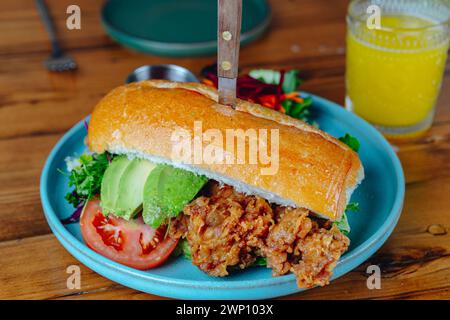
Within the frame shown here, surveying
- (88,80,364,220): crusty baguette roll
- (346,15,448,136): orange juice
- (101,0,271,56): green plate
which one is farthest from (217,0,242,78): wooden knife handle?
(101,0,271,56): green plate

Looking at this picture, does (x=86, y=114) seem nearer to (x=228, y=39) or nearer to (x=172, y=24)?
(x=172, y=24)

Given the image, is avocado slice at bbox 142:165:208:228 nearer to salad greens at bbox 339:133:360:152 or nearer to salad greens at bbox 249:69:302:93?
salad greens at bbox 339:133:360:152

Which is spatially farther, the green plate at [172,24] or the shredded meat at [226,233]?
the green plate at [172,24]

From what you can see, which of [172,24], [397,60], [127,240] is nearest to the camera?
[127,240]

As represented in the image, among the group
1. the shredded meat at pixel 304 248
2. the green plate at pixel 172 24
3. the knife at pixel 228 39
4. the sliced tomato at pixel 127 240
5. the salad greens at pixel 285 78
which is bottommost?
the sliced tomato at pixel 127 240

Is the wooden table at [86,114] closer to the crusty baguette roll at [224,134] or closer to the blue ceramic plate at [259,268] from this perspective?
the blue ceramic plate at [259,268]

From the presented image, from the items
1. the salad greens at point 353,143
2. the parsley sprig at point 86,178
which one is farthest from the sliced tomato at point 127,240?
the salad greens at point 353,143

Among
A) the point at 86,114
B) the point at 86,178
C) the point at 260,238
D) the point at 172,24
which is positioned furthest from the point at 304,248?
the point at 172,24
